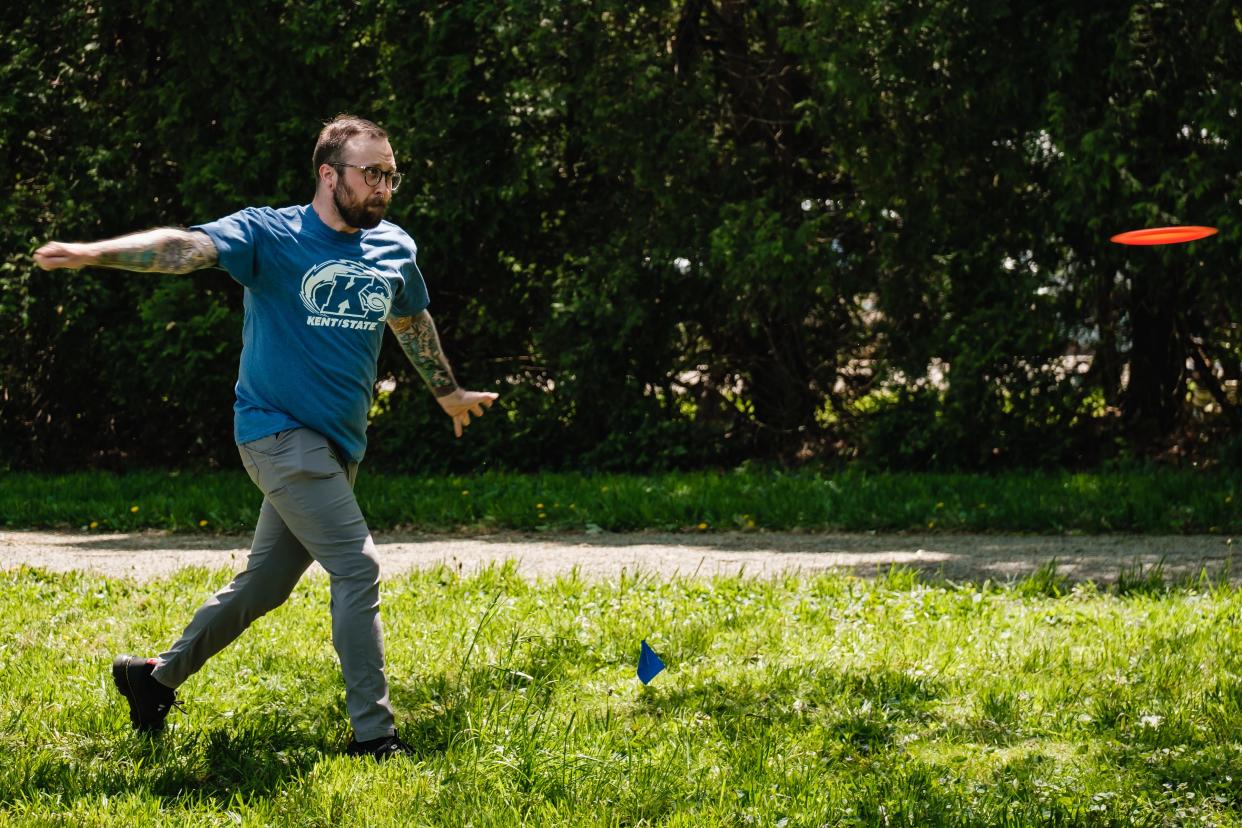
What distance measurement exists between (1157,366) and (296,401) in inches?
344

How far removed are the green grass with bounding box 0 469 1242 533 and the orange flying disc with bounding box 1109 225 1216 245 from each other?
1698mm

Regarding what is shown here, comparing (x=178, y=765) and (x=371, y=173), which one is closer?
(x=178, y=765)

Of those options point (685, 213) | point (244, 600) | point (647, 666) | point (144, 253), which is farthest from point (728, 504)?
point (144, 253)

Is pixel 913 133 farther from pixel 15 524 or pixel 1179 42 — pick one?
pixel 15 524

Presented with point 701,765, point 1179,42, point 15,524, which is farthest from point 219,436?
point 701,765

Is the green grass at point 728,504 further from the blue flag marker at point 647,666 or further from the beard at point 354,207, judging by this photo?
the beard at point 354,207

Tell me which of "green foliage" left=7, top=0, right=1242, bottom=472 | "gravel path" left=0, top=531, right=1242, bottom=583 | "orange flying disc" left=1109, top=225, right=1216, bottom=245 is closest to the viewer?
"orange flying disc" left=1109, top=225, right=1216, bottom=245

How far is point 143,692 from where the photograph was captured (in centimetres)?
465

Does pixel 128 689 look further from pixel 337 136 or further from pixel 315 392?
pixel 337 136

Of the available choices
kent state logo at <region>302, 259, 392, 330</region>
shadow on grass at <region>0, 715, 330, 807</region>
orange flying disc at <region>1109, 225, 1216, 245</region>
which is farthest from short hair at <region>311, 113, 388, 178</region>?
orange flying disc at <region>1109, 225, 1216, 245</region>

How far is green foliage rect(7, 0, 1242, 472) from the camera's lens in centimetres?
1033

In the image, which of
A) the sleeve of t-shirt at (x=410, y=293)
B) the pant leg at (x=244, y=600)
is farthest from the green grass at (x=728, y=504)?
the pant leg at (x=244, y=600)

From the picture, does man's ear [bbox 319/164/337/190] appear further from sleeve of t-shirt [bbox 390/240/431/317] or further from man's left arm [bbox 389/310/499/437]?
man's left arm [bbox 389/310/499/437]

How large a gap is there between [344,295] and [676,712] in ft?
5.94
